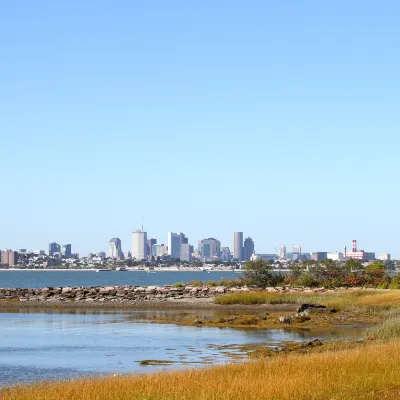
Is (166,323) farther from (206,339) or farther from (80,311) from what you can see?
(80,311)

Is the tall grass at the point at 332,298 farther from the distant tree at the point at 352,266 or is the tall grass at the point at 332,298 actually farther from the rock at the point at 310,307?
the distant tree at the point at 352,266

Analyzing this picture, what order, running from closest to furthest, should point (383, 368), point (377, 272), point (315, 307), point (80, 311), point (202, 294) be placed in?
point (383, 368) → point (315, 307) → point (80, 311) → point (202, 294) → point (377, 272)

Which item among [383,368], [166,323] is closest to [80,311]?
[166,323]

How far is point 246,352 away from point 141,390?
16812 millimetres

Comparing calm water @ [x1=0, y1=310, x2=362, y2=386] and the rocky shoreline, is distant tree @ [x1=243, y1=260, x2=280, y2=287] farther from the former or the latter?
calm water @ [x1=0, y1=310, x2=362, y2=386]

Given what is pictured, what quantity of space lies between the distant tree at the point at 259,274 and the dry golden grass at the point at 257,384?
223ft

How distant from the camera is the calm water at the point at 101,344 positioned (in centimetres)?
3234

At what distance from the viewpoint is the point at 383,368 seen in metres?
23.4

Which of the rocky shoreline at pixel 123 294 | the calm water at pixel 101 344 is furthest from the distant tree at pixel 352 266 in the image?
the calm water at pixel 101 344

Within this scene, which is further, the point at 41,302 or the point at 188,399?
the point at 41,302

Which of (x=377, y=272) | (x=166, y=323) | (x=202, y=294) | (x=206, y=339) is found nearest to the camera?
(x=206, y=339)

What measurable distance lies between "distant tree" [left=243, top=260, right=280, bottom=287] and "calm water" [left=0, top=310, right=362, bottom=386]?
35498mm

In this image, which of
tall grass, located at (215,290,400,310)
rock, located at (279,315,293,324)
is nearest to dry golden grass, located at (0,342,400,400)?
rock, located at (279,315,293,324)

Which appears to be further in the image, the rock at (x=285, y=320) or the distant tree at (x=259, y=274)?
the distant tree at (x=259, y=274)
